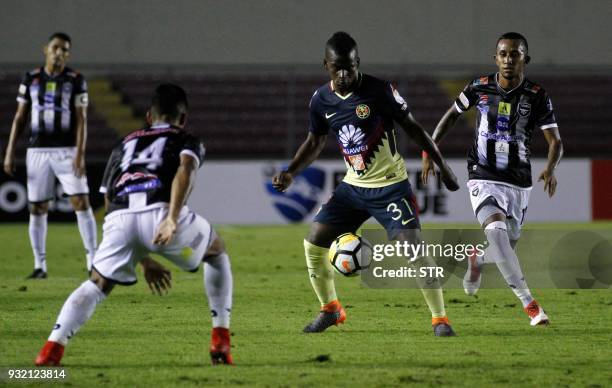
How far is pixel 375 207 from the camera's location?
6.96 meters

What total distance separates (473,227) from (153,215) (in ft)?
40.4

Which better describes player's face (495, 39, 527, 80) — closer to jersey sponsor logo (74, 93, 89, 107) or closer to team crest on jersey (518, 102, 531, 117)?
team crest on jersey (518, 102, 531, 117)

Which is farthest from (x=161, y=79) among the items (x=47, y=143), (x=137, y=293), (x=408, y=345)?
(x=408, y=345)

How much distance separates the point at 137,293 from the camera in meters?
9.34

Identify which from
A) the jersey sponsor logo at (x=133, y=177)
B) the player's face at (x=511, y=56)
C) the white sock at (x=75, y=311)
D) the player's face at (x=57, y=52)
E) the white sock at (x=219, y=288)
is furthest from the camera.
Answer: the player's face at (x=57, y=52)

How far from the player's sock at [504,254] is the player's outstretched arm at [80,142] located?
4.29m

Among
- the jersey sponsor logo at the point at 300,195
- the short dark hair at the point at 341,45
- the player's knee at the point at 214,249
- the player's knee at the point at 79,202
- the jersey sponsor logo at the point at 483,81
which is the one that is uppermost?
the short dark hair at the point at 341,45

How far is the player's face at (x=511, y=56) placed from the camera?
7684 millimetres

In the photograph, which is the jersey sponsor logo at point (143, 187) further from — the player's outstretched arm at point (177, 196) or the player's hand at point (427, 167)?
the player's hand at point (427, 167)

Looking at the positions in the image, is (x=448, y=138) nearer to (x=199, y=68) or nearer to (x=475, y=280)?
(x=199, y=68)

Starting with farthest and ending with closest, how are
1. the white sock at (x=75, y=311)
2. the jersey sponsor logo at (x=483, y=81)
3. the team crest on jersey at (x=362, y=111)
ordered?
→ 1. the jersey sponsor logo at (x=483, y=81)
2. the team crest on jersey at (x=362, y=111)
3. the white sock at (x=75, y=311)

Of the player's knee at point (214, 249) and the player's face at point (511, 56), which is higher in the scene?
the player's face at point (511, 56)

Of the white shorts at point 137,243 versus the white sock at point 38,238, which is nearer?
the white shorts at point 137,243

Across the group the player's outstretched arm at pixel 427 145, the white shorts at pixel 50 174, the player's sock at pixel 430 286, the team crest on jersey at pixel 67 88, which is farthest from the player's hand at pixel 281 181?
the team crest on jersey at pixel 67 88
